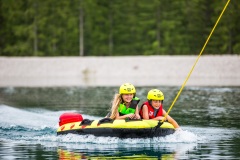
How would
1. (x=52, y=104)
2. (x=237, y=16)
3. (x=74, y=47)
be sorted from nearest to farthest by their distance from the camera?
(x=52, y=104) < (x=237, y=16) < (x=74, y=47)

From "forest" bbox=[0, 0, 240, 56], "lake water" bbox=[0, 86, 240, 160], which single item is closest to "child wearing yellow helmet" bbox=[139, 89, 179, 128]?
"lake water" bbox=[0, 86, 240, 160]

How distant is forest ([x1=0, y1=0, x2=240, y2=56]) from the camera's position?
7619 centimetres

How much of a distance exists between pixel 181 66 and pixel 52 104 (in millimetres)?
27258

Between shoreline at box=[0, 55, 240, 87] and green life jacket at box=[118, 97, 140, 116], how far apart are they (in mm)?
33930

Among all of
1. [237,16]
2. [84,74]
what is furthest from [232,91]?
[237,16]

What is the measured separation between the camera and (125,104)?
18.9m

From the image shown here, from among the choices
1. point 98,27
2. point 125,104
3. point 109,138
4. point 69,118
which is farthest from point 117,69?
point 109,138

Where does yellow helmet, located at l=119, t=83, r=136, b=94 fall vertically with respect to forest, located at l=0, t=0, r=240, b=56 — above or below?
below

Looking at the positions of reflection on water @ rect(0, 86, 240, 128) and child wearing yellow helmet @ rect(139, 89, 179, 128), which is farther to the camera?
reflection on water @ rect(0, 86, 240, 128)

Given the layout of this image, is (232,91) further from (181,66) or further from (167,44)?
(167,44)

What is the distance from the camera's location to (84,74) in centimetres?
6166

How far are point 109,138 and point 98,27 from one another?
62936 millimetres

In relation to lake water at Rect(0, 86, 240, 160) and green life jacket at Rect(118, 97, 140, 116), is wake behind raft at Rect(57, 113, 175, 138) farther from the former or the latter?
green life jacket at Rect(118, 97, 140, 116)

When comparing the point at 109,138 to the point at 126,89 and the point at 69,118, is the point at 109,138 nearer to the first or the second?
the point at 126,89
